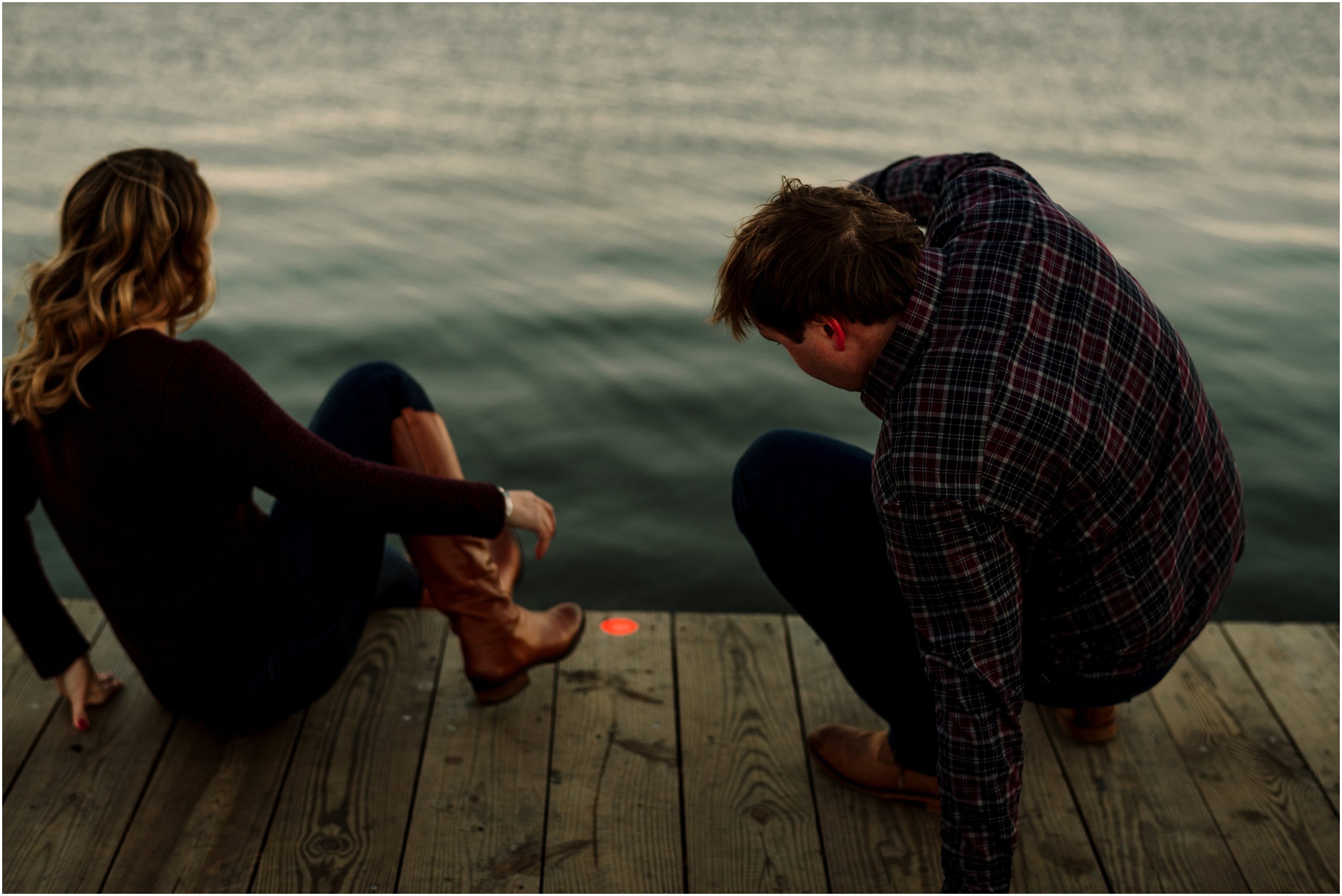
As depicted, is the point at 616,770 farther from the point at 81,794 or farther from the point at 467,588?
the point at 81,794

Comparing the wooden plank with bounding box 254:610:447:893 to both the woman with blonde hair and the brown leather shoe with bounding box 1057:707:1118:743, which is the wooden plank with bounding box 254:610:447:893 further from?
the brown leather shoe with bounding box 1057:707:1118:743

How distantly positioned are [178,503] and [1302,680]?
A: 2186 millimetres

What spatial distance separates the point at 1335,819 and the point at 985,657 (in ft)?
3.29

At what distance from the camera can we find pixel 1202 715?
234 cm

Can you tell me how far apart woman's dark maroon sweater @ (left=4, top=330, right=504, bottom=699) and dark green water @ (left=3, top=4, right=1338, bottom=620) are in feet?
3.96

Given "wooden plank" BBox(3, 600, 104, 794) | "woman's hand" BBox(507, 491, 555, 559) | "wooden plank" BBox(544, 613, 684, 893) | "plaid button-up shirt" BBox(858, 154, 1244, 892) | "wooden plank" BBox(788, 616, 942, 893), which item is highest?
"plaid button-up shirt" BBox(858, 154, 1244, 892)

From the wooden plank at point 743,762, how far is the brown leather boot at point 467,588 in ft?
1.14

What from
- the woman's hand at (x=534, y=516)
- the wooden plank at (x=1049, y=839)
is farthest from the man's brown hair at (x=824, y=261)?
the wooden plank at (x=1049, y=839)

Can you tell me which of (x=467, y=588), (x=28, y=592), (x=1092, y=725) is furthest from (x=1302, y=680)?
(x=28, y=592)

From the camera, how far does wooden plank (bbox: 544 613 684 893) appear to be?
1941 mm

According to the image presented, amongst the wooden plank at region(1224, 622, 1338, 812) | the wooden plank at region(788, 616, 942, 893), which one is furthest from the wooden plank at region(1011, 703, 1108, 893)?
the wooden plank at region(1224, 622, 1338, 812)

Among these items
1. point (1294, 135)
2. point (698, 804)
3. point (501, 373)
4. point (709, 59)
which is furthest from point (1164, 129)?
point (698, 804)

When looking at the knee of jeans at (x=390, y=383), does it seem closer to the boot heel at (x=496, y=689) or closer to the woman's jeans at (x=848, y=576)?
the boot heel at (x=496, y=689)

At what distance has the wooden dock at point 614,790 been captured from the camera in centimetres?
194
